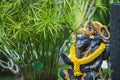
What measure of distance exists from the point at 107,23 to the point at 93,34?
159 centimetres

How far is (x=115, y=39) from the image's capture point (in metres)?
3.96

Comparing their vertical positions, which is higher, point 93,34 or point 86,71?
point 93,34

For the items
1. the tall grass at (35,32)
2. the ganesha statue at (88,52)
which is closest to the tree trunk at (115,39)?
the ganesha statue at (88,52)

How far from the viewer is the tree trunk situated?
12.8 feet

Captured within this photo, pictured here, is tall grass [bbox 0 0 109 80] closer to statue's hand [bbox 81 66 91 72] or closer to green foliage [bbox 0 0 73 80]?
green foliage [bbox 0 0 73 80]

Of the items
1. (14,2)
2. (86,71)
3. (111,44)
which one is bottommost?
(86,71)

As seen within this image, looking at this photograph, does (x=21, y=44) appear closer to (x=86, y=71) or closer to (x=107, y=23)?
(x=86, y=71)

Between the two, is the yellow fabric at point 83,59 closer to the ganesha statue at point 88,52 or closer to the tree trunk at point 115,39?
the ganesha statue at point 88,52

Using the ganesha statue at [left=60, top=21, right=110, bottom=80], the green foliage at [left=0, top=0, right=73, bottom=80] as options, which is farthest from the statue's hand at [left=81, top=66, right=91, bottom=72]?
the green foliage at [left=0, top=0, right=73, bottom=80]

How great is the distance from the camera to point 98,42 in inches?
161

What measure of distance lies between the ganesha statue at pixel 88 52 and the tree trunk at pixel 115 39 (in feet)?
0.29

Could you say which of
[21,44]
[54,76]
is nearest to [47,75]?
[54,76]

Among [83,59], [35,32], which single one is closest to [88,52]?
[83,59]

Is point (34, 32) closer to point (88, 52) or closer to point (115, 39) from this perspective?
point (88, 52)
